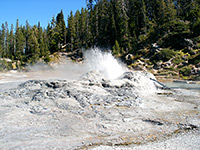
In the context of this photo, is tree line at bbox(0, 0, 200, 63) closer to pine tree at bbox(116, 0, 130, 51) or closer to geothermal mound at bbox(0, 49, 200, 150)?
pine tree at bbox(116, 0, 130, 51)

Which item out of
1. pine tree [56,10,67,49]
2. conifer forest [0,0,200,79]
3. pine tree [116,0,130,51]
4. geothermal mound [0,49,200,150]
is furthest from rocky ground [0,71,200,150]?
pine tree [56,10,67,49]

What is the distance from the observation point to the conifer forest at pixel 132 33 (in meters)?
31.8

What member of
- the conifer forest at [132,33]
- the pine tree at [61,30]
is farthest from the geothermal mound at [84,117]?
the pine tree at [61,30]

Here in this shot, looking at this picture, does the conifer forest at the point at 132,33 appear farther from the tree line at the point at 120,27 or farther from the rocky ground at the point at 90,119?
the rocky ground at the point at 90,119

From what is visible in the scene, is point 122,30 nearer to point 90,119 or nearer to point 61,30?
point 61,30

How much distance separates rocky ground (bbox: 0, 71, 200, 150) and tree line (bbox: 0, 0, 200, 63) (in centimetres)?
2953

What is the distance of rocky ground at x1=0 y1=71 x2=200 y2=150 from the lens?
4840 millimetres

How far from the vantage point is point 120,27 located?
45.0 metres

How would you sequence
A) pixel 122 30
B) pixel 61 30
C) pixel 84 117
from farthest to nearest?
pixel 61 30 < pixel 122 30 < pixel 84 117

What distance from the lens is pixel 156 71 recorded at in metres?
28.1

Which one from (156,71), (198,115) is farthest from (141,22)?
(198,115)

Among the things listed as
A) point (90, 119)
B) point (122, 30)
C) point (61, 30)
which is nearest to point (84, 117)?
point (90, 119)

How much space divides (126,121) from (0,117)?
4544mm

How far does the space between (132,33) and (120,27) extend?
3.78 m
